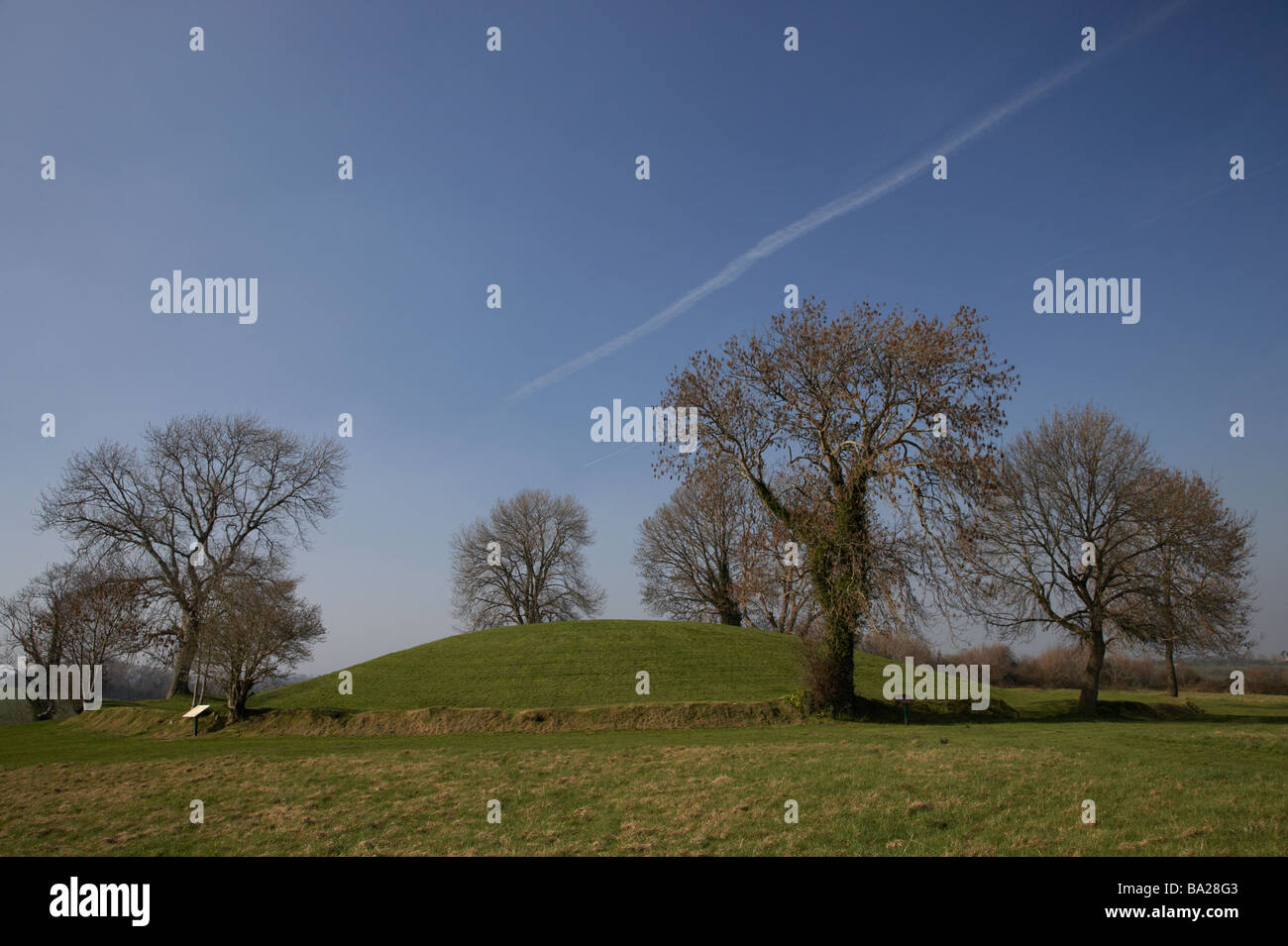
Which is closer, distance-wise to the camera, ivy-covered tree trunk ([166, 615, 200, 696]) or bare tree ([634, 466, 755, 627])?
ivy-covered tree trunk ([166, 615, 200, 696])

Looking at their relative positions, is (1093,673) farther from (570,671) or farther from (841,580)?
(570,671)

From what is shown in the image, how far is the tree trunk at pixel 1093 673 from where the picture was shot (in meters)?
30.2

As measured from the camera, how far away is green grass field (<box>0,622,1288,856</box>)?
9.56 m

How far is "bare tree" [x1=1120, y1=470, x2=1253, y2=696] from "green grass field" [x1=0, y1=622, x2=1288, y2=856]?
4229mm

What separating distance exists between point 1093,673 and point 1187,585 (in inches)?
218

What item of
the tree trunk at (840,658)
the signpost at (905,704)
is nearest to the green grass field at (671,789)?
the signpost at (905,704)

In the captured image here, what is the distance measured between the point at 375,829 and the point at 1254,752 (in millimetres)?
19668

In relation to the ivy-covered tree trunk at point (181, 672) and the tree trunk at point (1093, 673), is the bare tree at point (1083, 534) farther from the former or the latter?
the ivy-covered tree trunk at point (181, 672)

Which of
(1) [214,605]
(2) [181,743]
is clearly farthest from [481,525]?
(2) [181,743]

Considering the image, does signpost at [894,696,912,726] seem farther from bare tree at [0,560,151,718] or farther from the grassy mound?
bare tree at [0,560,151,718]

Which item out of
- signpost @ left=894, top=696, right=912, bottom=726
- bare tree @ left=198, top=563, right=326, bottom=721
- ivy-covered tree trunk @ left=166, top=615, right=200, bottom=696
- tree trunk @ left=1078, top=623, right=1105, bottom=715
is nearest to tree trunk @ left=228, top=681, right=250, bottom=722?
bare tree @ left=198, top=563, right=326, bottom=721

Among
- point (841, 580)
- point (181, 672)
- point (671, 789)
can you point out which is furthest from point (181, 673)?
point (671, 789)

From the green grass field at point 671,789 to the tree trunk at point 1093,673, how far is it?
3.47 m
